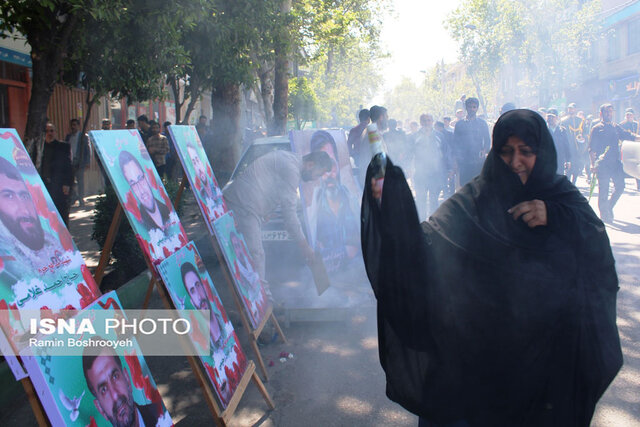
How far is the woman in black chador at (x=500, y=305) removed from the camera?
2357 millimetres

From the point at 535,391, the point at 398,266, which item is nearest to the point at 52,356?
the point at 398,266

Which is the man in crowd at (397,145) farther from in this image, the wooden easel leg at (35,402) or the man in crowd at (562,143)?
the wooden easel leg at (35,402)

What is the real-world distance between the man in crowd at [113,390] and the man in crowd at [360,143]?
7253mm

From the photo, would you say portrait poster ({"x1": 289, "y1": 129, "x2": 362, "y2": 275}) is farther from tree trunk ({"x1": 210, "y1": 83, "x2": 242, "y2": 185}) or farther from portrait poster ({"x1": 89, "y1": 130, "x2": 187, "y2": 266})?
tree trunk ({"x1": 210, "y1": 83, "x2": 242, "y2": 185})

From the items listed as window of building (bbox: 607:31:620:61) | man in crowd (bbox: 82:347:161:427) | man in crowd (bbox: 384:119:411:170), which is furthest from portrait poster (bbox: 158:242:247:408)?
window of building (bbox: 607:31:620:61)

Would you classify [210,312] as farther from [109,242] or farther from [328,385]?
[328,385]

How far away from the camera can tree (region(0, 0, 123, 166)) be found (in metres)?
5.38


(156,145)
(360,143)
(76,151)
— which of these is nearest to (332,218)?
(360,143)

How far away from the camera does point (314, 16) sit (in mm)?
17578

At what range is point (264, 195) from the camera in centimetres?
553

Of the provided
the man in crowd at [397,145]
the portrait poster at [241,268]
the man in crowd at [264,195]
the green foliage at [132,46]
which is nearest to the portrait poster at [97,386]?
the portrait poster at [241,268]

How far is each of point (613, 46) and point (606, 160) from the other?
33.6 metres

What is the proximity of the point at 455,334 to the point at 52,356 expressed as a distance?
1633 mm

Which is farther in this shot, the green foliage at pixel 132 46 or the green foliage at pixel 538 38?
the green foliage at pixel 538 38
